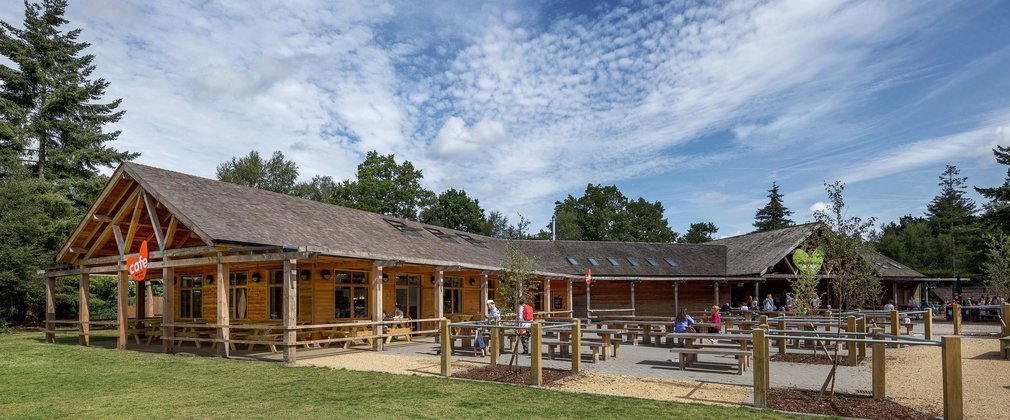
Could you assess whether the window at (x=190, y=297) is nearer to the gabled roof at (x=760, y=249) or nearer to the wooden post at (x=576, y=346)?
the wooden post at (x=576, y=346)

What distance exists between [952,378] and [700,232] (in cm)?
7088

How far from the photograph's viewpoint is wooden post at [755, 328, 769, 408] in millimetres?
8438

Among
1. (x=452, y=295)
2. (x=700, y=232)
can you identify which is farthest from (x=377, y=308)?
(x=700, y=232)

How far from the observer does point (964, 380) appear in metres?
10.8

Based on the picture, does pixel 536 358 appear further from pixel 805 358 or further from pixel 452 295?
pixel 452 295

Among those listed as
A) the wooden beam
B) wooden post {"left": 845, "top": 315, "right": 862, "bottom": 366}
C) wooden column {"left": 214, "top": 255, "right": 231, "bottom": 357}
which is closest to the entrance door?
wooden column {"left": 214, "top": 255, "right": 231, "bottom": 357}

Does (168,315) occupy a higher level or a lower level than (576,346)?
higher

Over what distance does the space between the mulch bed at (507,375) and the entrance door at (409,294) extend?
31.2 feet

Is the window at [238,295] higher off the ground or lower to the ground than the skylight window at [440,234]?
lower

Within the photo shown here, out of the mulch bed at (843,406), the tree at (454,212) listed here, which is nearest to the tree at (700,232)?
the tree at (454,212)

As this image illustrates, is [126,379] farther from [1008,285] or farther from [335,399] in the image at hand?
[1008,285]

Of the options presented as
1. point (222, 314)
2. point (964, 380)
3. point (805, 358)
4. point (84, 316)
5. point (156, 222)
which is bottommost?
point (805, 358)

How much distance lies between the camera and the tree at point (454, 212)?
57062 mm

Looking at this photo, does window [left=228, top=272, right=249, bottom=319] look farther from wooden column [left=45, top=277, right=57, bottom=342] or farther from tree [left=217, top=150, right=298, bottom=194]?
tree [left=217, top=150, right=298, bottom=194]
